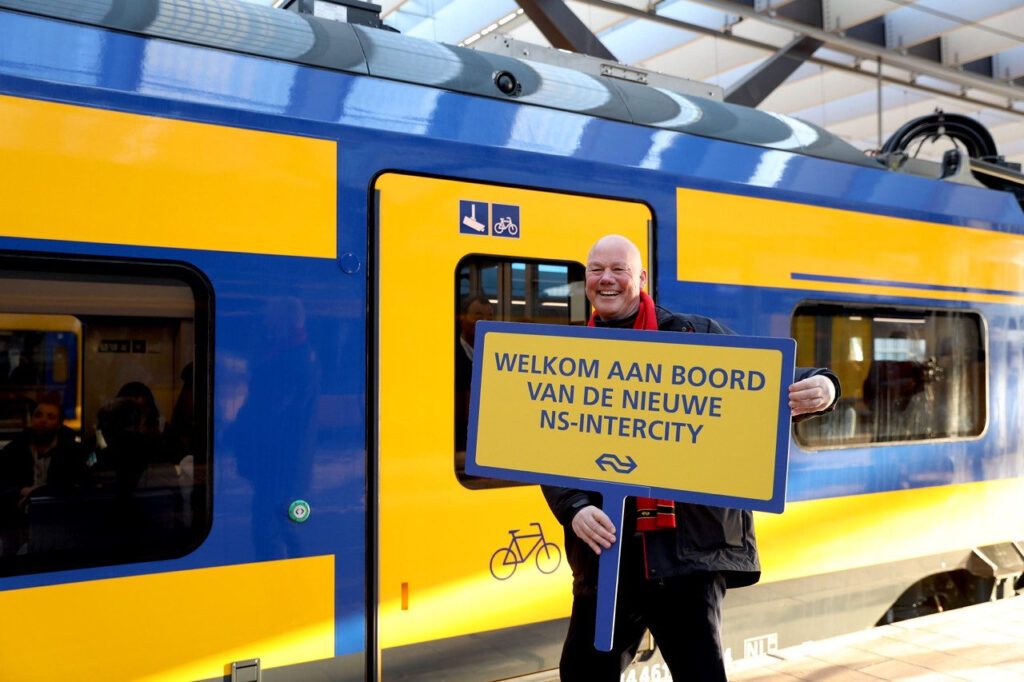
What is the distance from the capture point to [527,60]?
454cm

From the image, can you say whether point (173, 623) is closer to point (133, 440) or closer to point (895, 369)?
point (133, 440)

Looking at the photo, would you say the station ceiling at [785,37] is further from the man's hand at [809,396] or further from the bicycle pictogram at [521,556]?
the man's hand at [809,396]

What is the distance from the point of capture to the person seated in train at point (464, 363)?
12.3ft

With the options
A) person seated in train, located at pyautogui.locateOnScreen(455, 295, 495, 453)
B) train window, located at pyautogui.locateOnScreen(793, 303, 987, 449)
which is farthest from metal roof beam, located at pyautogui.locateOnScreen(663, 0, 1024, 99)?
person seated in train, located at pyautogui.locateOnScreen(455, 295, 495, 453)

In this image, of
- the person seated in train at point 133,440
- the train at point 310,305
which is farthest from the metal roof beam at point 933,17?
the person seated in train at point 133,440

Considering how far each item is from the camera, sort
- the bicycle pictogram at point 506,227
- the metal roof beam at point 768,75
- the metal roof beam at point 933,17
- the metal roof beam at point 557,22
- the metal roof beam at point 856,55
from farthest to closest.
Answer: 1. the metal roof beam at point 768,75
2. the metal roof beam at point 856,55
3. the metal roof beam at point 933,17
4. the metal roof beam at point 557,22
5. the bicycle pictogram at point 506,227

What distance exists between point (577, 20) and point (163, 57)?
6.27 m

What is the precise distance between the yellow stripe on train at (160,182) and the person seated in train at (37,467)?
0.57 meters

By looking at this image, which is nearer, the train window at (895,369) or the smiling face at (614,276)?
the smiling face at (614,276)

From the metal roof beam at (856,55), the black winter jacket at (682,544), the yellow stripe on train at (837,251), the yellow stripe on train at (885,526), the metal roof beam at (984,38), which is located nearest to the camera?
the black winter jacket at (682,544)

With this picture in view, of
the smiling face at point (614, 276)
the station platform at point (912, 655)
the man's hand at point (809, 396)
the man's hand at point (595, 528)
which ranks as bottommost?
the station platform at point (912, 655)

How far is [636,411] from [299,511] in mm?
1387

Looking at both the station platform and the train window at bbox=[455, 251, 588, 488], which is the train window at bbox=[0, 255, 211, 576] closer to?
the train window at bbox=[455, 251, 588, 488]

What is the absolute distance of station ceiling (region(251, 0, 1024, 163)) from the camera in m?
9.22
